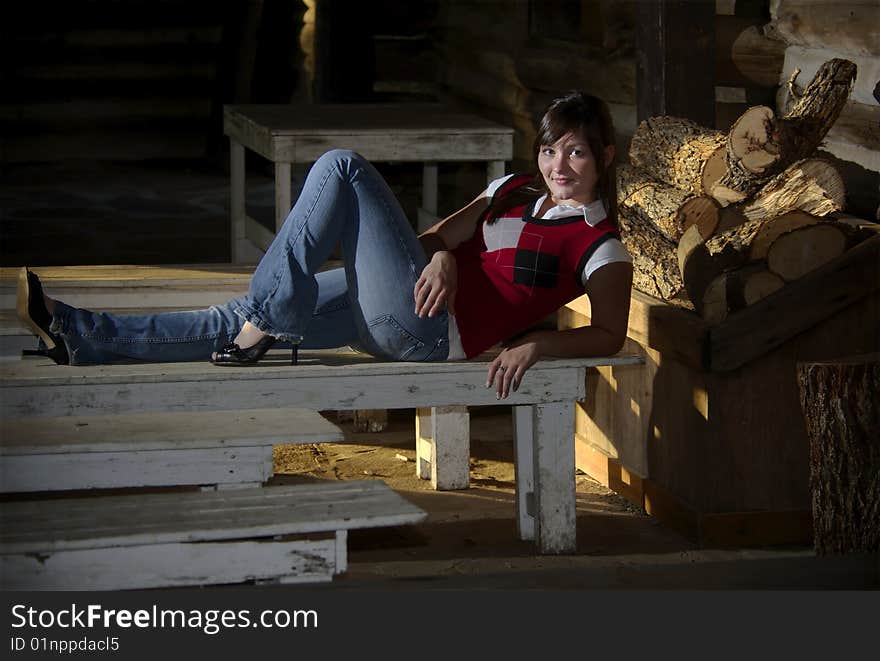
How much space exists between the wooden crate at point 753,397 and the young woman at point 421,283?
0.45 m

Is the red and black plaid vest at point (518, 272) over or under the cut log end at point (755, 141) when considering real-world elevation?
under

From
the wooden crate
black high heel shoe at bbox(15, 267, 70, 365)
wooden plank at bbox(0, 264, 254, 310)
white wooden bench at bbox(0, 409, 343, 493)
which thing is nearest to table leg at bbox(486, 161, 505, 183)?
wooden plank at bbox(0, 264, 254, 310)

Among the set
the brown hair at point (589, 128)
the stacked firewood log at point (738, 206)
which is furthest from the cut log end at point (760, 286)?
the brown hair at point (589, 128)

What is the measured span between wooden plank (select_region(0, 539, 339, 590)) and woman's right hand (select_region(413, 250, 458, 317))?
0.84 meters

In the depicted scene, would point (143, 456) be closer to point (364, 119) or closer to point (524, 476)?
point (524, 476)

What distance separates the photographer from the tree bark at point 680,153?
502cm

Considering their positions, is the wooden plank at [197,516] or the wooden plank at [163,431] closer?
the wooden plank at [197,516]

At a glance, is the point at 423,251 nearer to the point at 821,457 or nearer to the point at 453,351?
the point at 453,351

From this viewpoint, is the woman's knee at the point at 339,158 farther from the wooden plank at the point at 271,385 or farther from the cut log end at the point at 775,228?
the cut log end at the point at 775,228

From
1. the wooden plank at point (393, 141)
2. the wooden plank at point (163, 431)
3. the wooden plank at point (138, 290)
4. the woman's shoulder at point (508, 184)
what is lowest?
the wooden plank at point (163, 431)

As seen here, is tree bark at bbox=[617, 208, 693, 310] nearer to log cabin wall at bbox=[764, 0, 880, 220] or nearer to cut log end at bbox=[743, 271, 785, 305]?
cut log end at bbox=[743, 271, 785, 305]

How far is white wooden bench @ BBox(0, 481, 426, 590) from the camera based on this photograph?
10.9ft

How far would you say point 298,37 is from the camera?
460 inches

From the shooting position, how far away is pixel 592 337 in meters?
4.06
